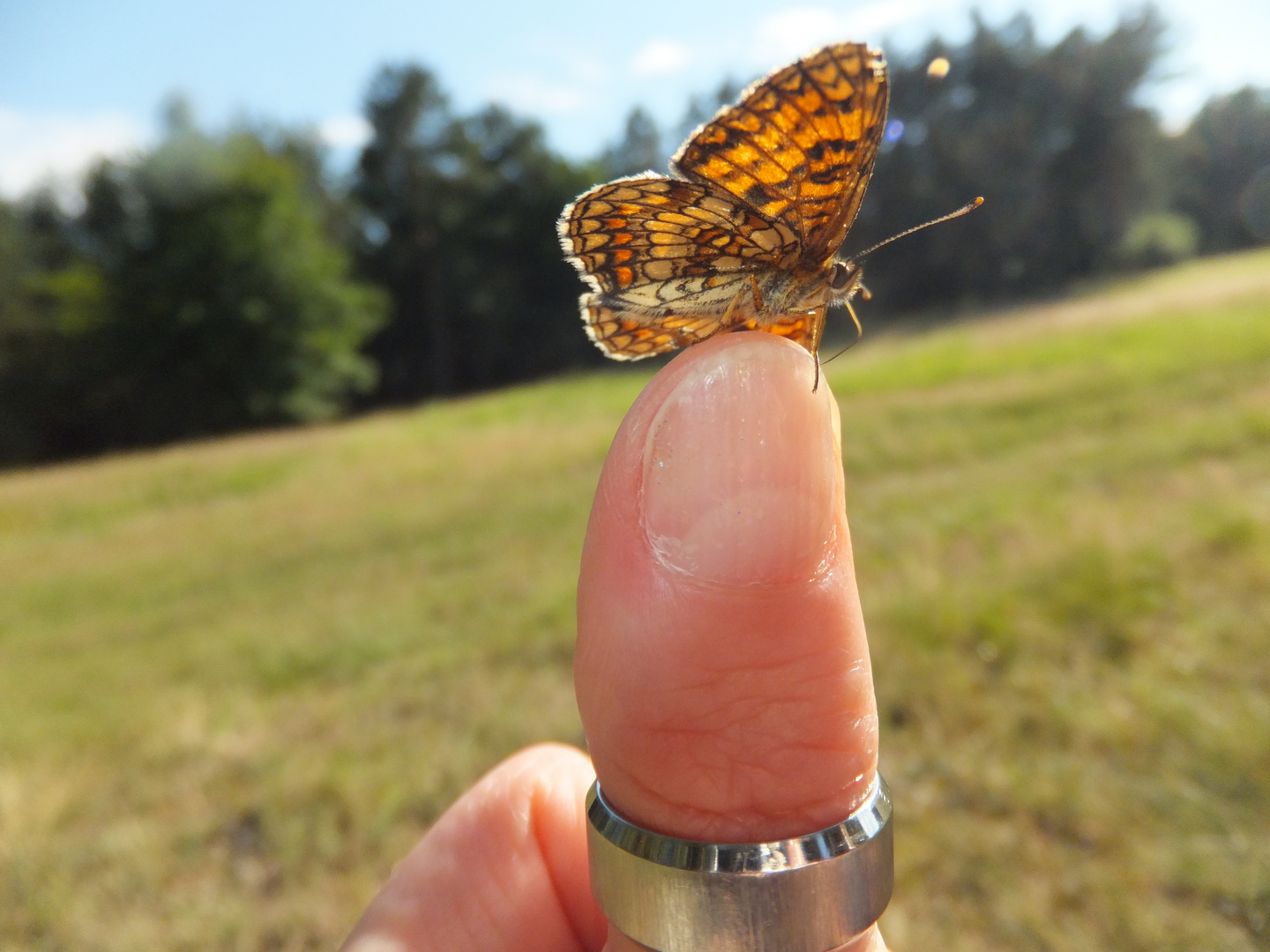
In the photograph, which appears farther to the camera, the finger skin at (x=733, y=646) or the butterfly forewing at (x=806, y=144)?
the butterfly forewing at (x=806, y=144)

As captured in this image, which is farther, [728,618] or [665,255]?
[665,255]

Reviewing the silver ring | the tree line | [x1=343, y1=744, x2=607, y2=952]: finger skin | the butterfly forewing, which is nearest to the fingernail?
the silver ring

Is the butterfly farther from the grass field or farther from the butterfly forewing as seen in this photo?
the grass field

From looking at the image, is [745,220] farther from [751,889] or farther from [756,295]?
[751,889]

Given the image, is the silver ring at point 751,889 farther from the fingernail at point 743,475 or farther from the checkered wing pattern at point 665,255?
the checkered wing pattern at point 665,255

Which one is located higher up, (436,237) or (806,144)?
(436,237)

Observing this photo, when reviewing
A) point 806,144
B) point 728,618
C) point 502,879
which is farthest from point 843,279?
point 502,879

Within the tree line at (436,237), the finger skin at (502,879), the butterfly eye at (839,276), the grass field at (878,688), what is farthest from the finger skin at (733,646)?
the tree line at (436,237)
